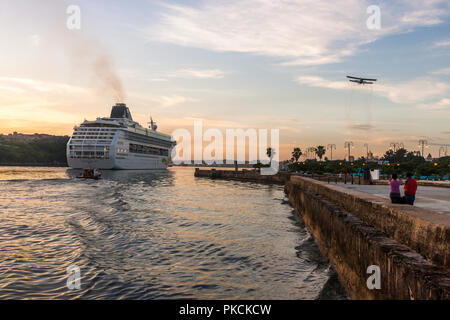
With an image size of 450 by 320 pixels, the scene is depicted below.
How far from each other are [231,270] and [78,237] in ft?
26.7

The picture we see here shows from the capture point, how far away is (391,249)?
6047mm

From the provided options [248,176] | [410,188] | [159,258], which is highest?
[410,188]

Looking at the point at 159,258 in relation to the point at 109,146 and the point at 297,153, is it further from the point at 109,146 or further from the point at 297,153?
the point at 297,153

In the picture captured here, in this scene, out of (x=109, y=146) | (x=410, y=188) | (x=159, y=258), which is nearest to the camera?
(x=410, y=188)

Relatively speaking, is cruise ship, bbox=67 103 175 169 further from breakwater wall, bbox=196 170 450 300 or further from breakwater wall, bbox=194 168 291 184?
breakwater wall, bbox=196 170 450 300

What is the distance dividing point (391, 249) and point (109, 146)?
4144 inches

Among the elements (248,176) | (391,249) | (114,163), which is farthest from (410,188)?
(114,163)

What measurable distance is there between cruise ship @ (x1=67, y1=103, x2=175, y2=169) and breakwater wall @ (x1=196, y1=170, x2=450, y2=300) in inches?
3974

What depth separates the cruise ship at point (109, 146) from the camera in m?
103

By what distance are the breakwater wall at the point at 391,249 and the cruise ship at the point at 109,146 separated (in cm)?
10094

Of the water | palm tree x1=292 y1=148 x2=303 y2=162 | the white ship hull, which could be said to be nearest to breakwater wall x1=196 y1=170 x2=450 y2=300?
the water

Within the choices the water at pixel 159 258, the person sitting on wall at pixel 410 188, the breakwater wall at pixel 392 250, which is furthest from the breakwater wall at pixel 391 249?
the person sitting on wall at pixel 410 188
